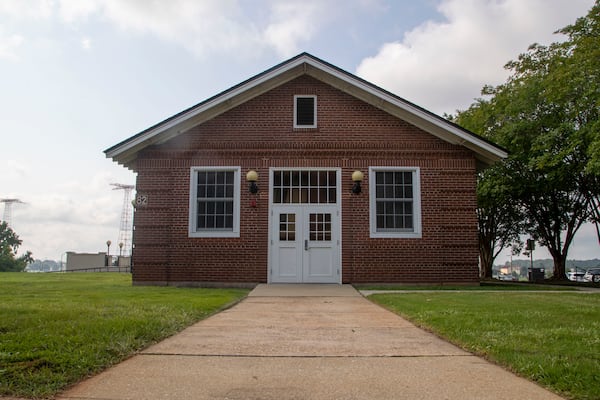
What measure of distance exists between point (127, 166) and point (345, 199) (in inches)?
256

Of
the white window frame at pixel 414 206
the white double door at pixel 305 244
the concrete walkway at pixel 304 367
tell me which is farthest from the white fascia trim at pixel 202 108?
the concrete walkway at pixel 304 367

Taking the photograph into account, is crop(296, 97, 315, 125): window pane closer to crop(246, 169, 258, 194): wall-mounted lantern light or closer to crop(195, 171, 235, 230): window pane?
crop(246, 169, 258, 194): wall-mounted lantern light

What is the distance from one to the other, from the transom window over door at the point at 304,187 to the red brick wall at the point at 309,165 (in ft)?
0.90

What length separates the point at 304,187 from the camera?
13938 millimetres

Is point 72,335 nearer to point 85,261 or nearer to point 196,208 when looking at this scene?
point 196,208

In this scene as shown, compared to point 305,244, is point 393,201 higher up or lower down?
higher up

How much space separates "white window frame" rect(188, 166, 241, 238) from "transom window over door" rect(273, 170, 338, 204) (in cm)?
100

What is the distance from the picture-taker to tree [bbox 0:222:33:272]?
3706cm

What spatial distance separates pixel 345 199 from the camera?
13.7 metres

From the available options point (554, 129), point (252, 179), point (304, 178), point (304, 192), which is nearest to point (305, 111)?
point (304, 178)

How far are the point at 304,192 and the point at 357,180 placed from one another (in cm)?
146

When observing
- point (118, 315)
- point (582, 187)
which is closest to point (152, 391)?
point (118, 315)

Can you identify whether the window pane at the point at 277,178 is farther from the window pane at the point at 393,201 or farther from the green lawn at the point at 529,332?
the green lawn at the point at 529,332

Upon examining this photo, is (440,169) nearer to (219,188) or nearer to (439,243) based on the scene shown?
(439,243)
